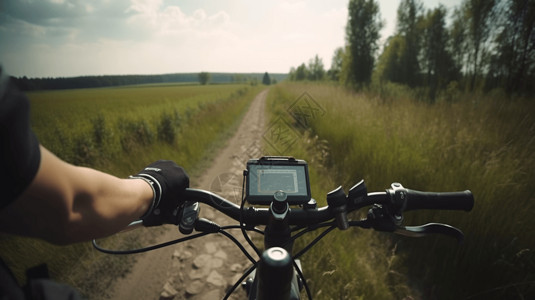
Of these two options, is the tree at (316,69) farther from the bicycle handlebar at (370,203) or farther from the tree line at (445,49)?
the bicycle handlebar at (370,203)

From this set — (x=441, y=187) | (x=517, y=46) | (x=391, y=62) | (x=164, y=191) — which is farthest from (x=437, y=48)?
(x=164, y=191)

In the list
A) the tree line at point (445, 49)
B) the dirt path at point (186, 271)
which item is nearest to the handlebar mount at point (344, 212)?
the dirt path at point (186, 271)

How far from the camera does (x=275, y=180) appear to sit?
41.8 inches

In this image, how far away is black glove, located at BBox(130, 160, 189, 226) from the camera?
3.12 feet

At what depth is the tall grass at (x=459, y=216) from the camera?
7.36ft

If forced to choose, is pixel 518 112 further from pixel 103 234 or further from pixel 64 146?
pixel 64 146

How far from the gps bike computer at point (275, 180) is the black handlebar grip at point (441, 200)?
0.47 meters

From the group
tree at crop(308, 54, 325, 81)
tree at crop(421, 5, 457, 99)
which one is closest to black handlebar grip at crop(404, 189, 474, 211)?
tree at crop(421, 5, 457, 99)

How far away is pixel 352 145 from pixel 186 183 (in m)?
4.29

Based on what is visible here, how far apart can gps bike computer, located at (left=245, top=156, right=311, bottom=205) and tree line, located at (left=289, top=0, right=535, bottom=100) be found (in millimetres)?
8757

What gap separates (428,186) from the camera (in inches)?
121

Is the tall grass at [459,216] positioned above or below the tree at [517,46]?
below

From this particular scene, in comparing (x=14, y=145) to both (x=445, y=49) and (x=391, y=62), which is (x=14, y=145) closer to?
(x=445, y=49)

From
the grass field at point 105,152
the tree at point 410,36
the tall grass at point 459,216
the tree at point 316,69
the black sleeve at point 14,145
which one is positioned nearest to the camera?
the black sleeve at point 14,145
